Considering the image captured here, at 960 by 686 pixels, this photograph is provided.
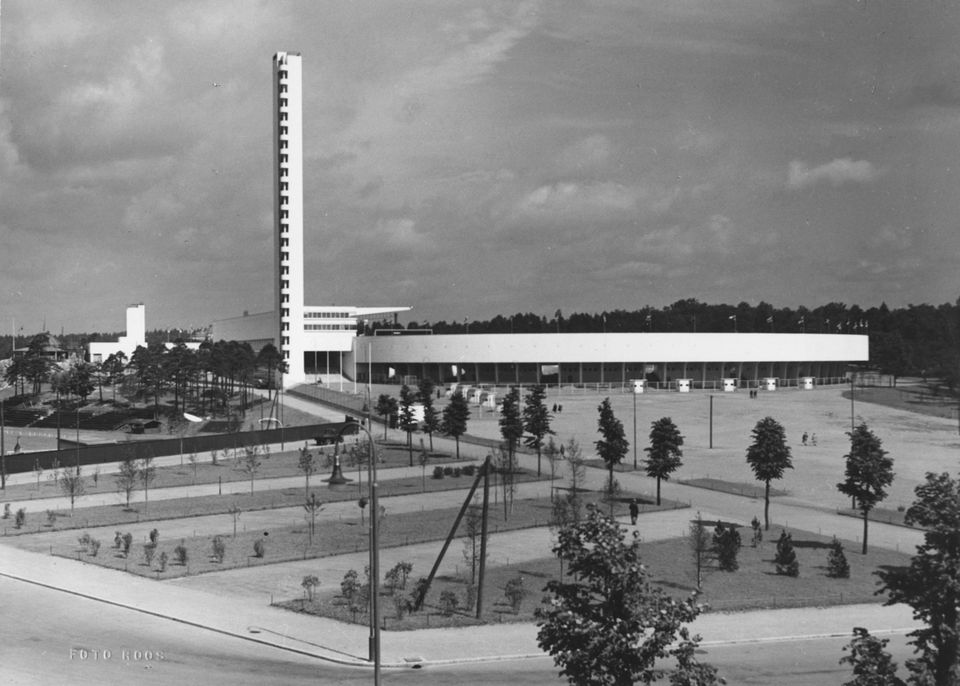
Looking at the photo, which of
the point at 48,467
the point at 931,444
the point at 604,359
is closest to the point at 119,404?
the point at 48,467

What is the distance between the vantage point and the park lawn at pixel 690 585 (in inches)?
1130

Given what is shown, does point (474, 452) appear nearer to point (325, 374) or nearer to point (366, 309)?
point (325, 374)

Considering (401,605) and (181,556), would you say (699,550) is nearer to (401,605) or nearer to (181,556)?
(401,605)

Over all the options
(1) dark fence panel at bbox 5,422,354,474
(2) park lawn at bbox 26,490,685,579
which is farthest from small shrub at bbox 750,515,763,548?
(1) dark fence panel at bbox 5,422,354,474

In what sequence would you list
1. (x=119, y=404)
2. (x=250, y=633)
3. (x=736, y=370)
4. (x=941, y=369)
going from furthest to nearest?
(x=736, y=370), (x=119, y=404), (x=250, y=633), (x=941, y=369)

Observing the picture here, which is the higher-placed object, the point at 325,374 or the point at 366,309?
the point at 366,309

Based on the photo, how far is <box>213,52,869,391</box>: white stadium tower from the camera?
13400 centimetres

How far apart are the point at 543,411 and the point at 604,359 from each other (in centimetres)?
7514

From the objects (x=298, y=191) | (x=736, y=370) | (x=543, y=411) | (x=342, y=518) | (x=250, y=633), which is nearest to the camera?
(x=250, y=633)

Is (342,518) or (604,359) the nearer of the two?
(342,518)

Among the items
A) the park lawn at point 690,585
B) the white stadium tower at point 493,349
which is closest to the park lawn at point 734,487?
the park lawn at point 690,585

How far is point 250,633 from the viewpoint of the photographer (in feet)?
85.8

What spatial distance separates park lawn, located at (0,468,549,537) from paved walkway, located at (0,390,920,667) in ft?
15.7

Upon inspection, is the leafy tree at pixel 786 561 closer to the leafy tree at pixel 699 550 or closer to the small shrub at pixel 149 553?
the leafy tree at pixel 699 550
